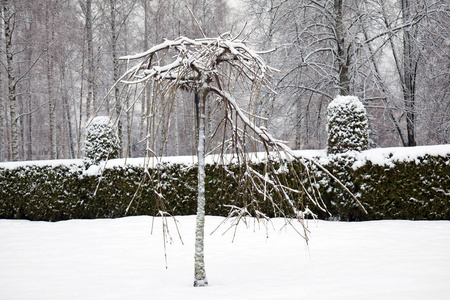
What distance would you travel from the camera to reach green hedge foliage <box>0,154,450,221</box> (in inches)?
253

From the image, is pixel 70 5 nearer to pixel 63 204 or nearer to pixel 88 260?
pixel 63 204

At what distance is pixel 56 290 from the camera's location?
3.28 metres

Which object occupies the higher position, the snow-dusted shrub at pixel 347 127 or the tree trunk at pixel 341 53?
the tree trunk at pixel 341 53

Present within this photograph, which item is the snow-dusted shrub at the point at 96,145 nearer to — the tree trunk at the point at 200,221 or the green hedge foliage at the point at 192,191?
the green hedge foliage at the point at 192,191

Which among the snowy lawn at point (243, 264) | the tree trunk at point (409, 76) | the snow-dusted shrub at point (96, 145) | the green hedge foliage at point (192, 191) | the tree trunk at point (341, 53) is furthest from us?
the tree trunk at point (341, 53)

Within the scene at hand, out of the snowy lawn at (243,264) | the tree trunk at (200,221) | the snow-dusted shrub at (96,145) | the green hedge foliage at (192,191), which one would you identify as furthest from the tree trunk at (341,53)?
the tree trunk at (200,221)

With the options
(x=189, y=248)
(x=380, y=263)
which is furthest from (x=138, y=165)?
(x=380, y=263)

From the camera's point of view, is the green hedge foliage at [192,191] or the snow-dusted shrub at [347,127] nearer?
the green hedge foliage at [192,191]

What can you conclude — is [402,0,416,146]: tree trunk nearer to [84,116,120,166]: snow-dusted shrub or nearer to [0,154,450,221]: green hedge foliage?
[0,154,450,221]: green hedge foliage

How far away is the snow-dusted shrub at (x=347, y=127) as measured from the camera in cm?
714

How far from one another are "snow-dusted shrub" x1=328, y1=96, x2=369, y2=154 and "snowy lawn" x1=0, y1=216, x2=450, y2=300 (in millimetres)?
1679

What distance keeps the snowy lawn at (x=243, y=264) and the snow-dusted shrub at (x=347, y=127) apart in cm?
168

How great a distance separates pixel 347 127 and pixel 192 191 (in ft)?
12.6

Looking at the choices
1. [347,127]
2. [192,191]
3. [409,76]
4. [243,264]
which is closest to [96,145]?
[192,191]
